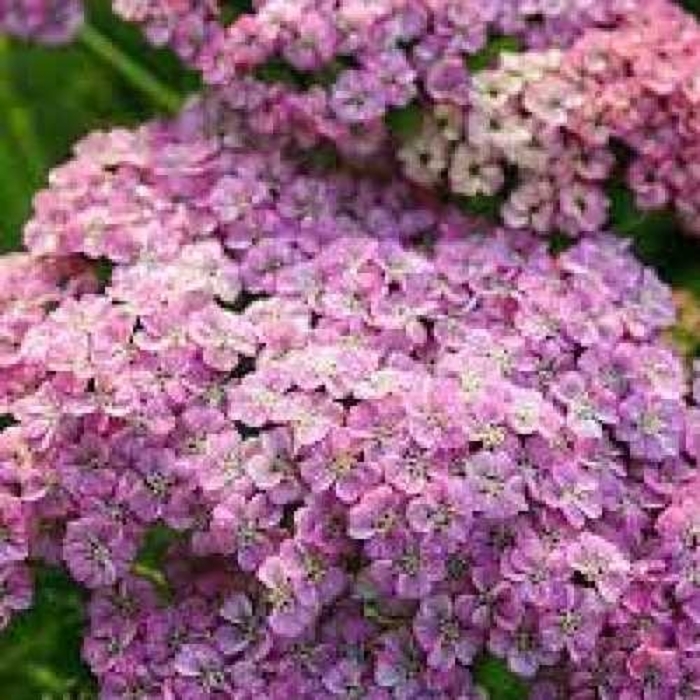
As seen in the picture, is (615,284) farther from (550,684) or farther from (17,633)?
(17,633)

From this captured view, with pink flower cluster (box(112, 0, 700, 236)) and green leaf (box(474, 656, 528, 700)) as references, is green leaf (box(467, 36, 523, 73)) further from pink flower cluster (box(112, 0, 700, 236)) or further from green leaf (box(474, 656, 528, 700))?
green leaf (box(474, 656, 528, 700))

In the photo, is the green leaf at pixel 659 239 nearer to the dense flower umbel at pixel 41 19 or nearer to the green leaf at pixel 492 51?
the green leaf at pixel 492 51

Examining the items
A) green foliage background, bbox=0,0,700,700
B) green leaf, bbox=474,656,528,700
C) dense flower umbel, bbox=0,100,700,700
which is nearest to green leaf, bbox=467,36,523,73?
green foliage background, bbox=0,0,700,700

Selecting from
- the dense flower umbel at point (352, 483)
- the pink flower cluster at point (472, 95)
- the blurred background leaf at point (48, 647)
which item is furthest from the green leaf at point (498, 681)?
the pink flower cluster at point (472, 95)

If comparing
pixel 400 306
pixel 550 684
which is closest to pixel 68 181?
pixel 400 306

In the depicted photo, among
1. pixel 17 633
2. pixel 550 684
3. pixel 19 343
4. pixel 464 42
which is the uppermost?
pixel 464 42
